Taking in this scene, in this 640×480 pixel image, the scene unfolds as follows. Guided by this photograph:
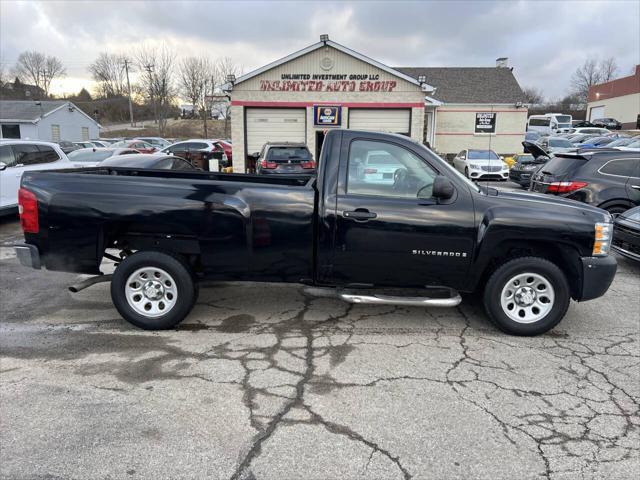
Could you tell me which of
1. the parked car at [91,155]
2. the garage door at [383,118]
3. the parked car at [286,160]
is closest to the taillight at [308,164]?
the parked car at [286,160]

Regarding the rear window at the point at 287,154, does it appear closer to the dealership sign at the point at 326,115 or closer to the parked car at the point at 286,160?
the parked car at the point at 286,160

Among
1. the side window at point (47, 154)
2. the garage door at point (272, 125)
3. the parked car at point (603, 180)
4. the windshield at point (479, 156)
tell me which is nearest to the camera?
the parked car at point (603, 180)

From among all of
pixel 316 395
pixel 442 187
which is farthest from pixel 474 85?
pixel 316 395

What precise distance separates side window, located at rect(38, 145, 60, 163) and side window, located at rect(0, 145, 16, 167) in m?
0.68

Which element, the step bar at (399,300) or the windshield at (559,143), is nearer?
the step bar at (399,300)

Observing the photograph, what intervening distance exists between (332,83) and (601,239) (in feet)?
59.1

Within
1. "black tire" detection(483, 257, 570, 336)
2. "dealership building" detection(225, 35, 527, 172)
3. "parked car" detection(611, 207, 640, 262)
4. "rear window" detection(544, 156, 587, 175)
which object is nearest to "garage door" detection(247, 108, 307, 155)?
"dealership building" detection(225, 35, 527, 172)

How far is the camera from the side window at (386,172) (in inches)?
174

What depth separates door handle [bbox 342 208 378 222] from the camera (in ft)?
14.2

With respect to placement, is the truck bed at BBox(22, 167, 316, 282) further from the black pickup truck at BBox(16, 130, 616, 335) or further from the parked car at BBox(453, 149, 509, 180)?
the parked car at BBox(453, 149, 509, 180)

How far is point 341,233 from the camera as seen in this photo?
4379mm

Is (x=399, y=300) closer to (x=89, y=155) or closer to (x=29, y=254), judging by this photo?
(x=29, y=254)

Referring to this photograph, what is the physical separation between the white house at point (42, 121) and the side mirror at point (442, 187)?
48.5 meters

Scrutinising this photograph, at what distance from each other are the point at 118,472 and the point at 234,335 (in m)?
1.97
